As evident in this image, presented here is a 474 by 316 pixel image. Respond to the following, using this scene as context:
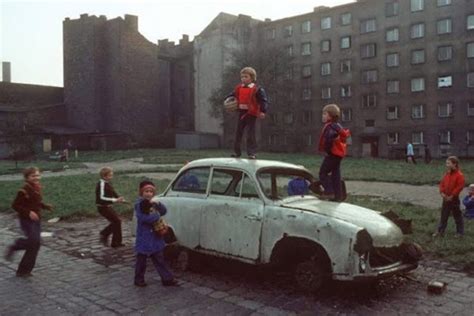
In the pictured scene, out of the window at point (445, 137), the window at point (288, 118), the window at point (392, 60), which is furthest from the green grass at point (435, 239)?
the window at point (288, 118)

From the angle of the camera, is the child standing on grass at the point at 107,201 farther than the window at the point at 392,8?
No

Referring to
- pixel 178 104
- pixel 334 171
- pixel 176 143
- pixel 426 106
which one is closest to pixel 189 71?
pixel 178 104

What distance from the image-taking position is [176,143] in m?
60.6

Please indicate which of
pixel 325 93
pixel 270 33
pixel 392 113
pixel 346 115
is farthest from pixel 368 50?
pixel 270 33

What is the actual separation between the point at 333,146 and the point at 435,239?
2.77 meters

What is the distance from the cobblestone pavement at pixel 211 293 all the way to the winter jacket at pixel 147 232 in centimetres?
48

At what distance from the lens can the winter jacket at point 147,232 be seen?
6.05 m

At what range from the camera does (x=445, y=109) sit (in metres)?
48.3

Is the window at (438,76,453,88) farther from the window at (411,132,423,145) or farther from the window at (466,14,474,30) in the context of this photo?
the window at (411,132,423,145)

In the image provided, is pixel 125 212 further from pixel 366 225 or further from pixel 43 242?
pixel 366 225

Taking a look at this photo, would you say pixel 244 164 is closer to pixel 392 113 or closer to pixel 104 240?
pixel 104 240

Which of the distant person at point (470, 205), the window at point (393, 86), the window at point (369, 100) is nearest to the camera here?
the distant person at point (470, 205)

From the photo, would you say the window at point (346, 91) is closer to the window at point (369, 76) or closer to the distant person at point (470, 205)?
the window at point (369, 76)

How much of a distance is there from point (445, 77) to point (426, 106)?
3.43 metres
